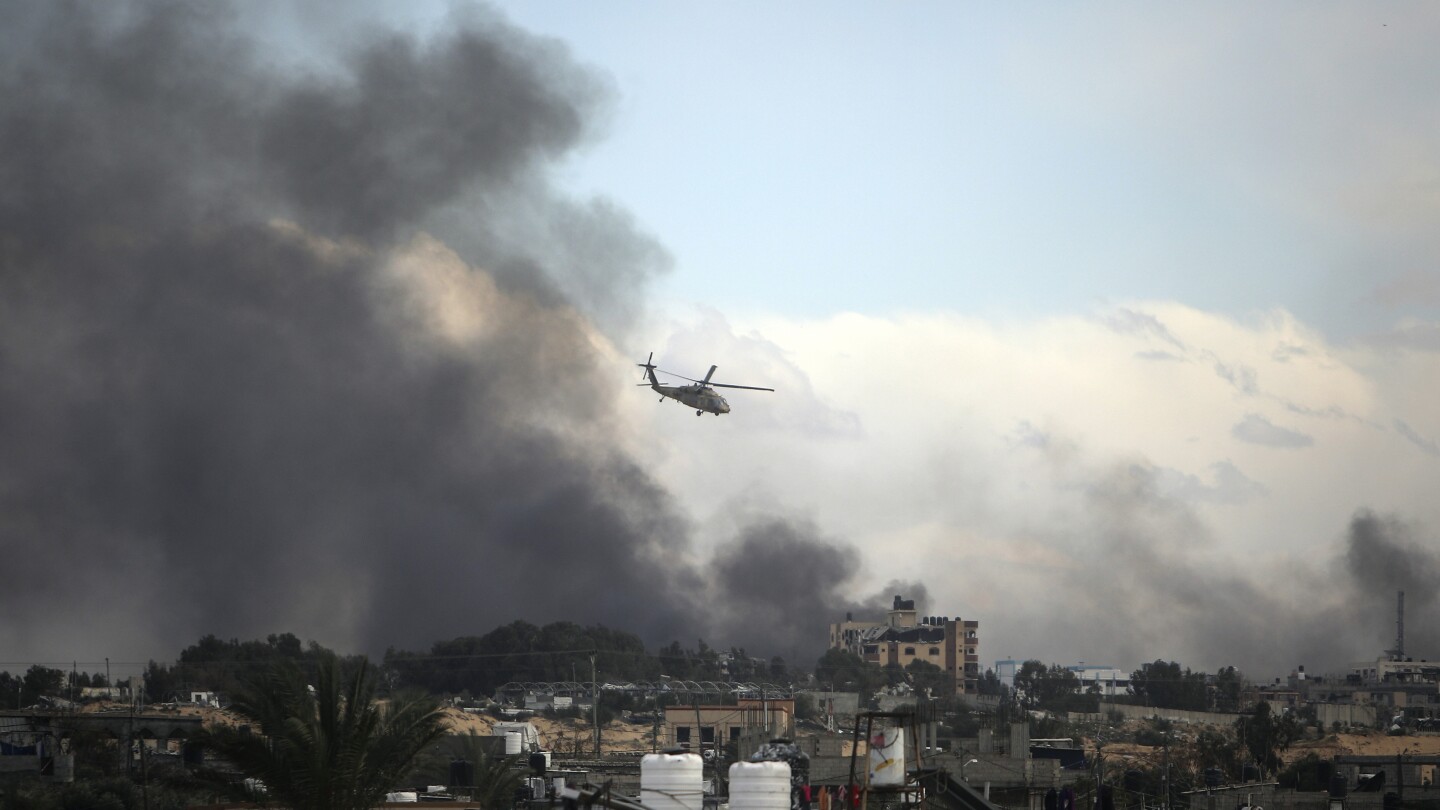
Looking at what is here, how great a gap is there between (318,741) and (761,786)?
1474 centimetres

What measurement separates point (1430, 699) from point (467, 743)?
453ft

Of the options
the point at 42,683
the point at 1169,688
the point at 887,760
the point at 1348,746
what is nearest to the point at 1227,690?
the point at 1169,688

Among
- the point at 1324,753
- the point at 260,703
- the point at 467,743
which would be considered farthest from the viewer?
the point at 1324,753

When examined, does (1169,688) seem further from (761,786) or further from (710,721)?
(761,786)

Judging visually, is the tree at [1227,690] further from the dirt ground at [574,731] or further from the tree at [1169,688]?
the dirt ground at [574,731]

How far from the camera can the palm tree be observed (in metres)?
32.5

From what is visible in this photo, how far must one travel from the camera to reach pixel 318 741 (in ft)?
107

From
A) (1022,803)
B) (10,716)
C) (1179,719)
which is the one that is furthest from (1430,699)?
(10,716)

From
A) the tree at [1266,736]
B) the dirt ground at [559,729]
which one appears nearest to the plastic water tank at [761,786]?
the dirt ground at [559,729]

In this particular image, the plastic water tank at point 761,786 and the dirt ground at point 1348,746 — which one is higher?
the plastic water tank at point 761,786

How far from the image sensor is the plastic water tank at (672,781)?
22.1m

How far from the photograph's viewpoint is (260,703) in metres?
32.5

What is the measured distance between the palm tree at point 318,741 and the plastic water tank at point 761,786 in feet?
45.8

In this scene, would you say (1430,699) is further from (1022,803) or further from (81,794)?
(81,794)
